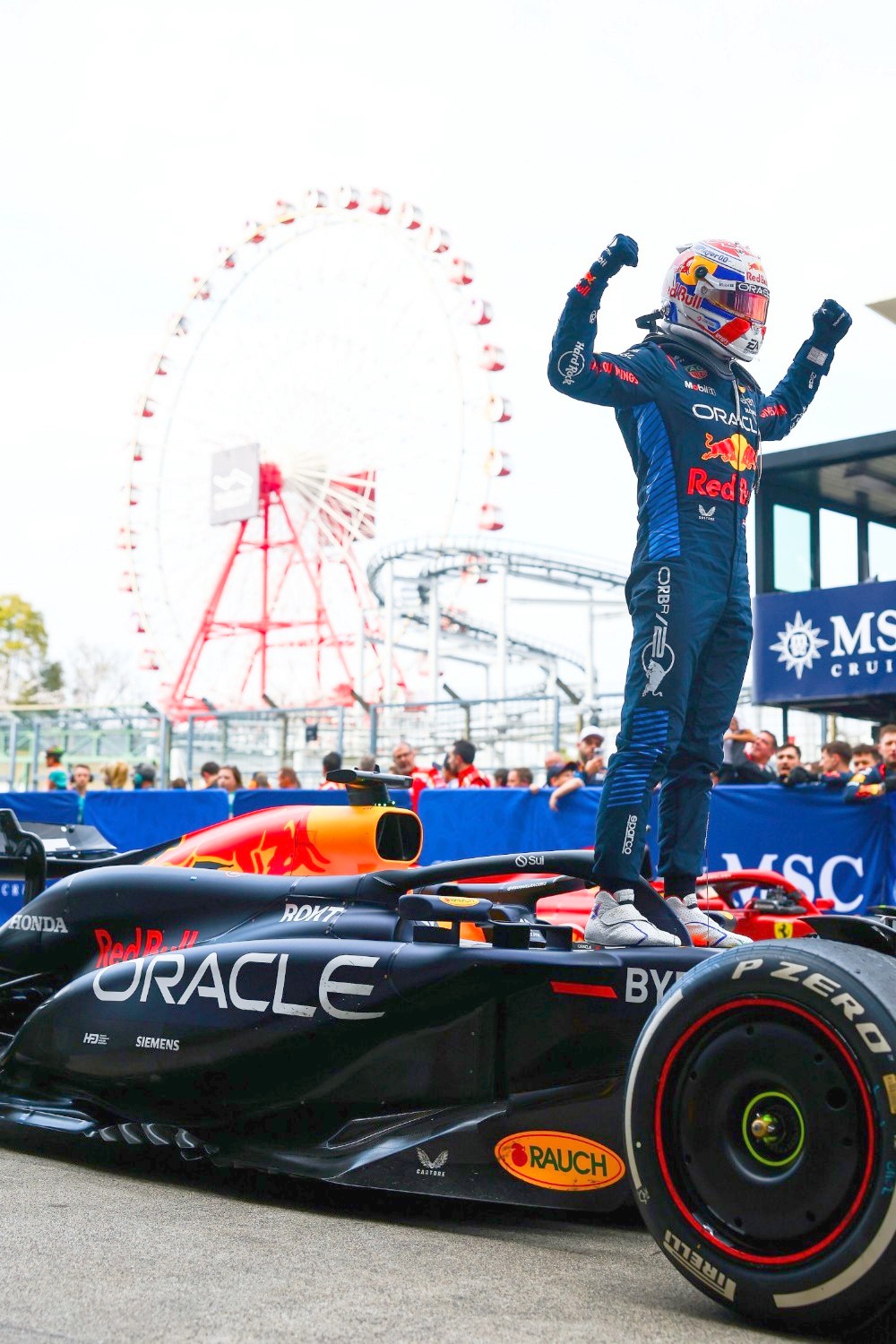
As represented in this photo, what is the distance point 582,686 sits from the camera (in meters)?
37.7

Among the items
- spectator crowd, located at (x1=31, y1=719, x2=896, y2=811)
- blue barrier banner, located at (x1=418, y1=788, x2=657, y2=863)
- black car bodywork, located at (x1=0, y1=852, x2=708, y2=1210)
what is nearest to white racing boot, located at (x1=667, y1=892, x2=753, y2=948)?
black car bodywork, located at (x1=0, y1=852, x2=708, y2=1210)

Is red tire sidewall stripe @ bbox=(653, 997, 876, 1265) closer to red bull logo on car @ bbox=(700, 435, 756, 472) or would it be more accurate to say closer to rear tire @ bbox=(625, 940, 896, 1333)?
rear tire @ bbox=(625, 940, 896, 1333)

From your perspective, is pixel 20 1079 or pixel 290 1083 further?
pixel 20 1079

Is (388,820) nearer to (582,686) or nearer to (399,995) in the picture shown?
(399,995)

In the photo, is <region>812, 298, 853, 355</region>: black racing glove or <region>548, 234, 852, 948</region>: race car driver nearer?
<region>548, 234, 852, 948</region>: race car driver

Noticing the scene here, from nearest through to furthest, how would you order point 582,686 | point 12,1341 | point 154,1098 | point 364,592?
1. point 12,1341
2. point 154,1098
3. point 364,592
4. point 582,686

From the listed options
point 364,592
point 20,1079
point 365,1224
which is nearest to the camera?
point 365,1224

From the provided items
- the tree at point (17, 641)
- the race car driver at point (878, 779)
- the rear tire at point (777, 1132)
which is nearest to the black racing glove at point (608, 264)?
the rear tire at point (777, 1132)

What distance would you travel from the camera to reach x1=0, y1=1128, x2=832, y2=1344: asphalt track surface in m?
2.48

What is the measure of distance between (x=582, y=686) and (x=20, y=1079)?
1330 inches

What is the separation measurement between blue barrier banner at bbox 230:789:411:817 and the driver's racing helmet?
6.80 m

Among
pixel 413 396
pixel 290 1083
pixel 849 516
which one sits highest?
pixel 413 396

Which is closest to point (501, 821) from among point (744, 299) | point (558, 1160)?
point (744, 299)

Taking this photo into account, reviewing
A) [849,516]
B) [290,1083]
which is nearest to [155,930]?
[290,1083]
